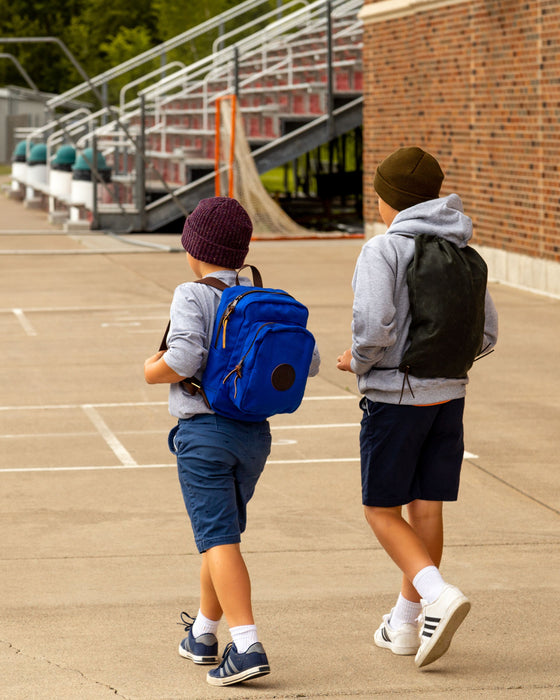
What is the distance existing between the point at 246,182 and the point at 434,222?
18.6 metres

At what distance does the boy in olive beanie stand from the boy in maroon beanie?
24 cm

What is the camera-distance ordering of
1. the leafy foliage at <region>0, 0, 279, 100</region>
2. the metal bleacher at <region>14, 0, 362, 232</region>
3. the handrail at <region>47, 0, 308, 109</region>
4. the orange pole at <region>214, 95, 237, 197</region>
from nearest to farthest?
the orange pole at <region>214, 95, 237, 197</region>, the metal bleacher at <region>14, 0, 362, 232</region>, the handrail at <region>47, 0, 308, 109</region>, the leafy foliage at <region>0, 0, 279, 100</region>

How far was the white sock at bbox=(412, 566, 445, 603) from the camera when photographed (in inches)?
169

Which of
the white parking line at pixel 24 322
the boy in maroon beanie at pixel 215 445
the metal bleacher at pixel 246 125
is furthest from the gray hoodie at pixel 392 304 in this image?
the metal bleacher at pixel 246 125

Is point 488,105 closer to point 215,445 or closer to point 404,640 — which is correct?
point 404,640

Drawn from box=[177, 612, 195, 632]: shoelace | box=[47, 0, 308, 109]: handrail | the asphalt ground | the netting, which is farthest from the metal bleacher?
box=[177, 612, 195, 632]: shoelace

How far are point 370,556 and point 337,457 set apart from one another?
2.01 meters

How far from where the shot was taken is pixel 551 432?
28.1 ft

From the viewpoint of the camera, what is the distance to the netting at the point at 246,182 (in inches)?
900

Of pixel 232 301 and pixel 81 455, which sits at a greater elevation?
pixel 232 301

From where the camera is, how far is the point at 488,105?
17484 millimetres

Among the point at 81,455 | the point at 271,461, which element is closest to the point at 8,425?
the point at 81,455

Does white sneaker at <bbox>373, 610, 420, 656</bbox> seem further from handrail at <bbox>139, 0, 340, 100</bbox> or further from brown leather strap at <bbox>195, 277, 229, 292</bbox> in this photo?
handrail at <bbox>139, 0, 340, 100</bbox>

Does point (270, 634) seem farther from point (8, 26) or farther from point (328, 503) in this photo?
point (8, 26)
